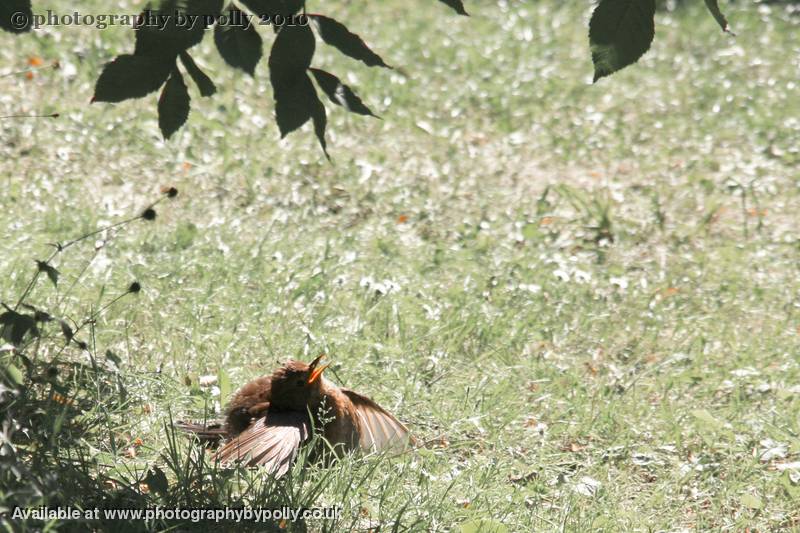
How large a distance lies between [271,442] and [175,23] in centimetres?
143

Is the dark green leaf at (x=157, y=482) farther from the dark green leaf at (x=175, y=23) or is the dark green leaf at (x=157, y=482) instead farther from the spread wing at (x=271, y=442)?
the dark green leaf at (x=175, y=23)

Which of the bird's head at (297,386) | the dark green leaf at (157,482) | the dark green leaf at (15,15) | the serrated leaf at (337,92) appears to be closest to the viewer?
the serrated leaf at (337,92)

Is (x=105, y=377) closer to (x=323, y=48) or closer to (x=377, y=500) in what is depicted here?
(x=377, y=500)

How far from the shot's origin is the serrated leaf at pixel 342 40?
8.52 ft

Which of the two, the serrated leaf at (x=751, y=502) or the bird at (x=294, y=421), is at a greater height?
the bird at (x=294, y=421)

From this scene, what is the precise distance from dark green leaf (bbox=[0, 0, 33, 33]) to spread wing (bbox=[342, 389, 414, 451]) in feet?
5.19

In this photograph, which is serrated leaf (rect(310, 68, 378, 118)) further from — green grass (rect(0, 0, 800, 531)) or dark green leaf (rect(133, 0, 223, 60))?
green grass (rect(0, 0, 800, 531))

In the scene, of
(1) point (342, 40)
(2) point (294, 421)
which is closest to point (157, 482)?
(2) point (294, 421)

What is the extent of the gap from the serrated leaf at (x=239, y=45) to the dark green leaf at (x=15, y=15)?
592mm

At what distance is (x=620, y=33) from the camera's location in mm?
2344

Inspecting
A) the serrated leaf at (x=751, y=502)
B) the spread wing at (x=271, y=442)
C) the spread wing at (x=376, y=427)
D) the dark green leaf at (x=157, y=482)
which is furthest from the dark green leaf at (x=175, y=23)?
the serrated leaf at (x=751, y=502)

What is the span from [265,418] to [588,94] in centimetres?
553

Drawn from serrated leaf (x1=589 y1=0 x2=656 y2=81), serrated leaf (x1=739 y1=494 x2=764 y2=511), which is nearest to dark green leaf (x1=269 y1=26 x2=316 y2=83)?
serrated leaf (x1=589 y1=0 x2=656 y2=81)

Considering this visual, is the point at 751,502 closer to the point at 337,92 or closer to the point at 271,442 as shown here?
Result: the point at 271,442
